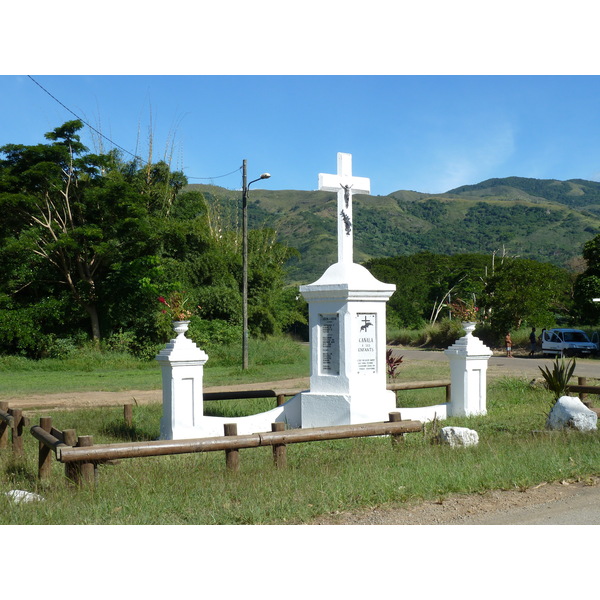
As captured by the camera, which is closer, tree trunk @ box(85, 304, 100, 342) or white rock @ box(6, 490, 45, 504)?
white rock @ box(6, 490, 45, 504)

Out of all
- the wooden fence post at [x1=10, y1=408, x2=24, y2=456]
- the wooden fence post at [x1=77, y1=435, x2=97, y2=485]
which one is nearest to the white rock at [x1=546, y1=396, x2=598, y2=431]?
the wooden fence post at [x1=77, y1=435, x2=97, y2=485]

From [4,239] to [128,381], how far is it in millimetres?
10431

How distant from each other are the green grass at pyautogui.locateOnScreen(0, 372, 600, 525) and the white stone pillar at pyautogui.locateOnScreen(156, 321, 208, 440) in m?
1.16

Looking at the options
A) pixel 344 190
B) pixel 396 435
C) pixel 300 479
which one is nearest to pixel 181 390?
pixel 396 435

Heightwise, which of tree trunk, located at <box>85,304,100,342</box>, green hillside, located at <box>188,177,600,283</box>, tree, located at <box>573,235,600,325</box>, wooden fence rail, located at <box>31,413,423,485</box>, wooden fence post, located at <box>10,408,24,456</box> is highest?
green hillside, located at <box>188,177,600,283</box>

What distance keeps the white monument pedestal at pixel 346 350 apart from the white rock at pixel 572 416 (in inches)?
97.3

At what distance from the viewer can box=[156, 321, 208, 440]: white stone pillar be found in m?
10.5

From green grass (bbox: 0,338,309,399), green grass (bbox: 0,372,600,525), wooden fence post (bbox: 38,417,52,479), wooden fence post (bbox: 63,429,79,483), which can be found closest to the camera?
green grass (bbox: 0,372,600,525)

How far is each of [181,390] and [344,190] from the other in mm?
4248

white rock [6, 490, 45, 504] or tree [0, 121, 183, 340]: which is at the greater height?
tree [0, 121, 183, 340]

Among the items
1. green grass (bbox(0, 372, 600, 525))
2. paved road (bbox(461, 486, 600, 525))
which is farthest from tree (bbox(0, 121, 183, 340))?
paved road (bbox(461, 486, 600, 525))

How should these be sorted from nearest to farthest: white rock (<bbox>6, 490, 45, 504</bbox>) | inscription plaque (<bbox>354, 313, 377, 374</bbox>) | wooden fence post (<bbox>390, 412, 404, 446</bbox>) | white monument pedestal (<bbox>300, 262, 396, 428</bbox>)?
white rock (<bbox>6, 490, 45, 504</bbox>) < wooden fence post (<bbox>390, 412, 404, 446</bbox>) < white monument pedestal (<bbox>300, 262, 396, 428</bbox>) < inscription plaque (<bbox>354, 313, 377, 374</bbox>)

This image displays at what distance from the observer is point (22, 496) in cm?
662

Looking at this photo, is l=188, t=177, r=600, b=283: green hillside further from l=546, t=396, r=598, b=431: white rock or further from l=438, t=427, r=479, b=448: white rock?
l=438, t=427, r=479, b=448: white rock
